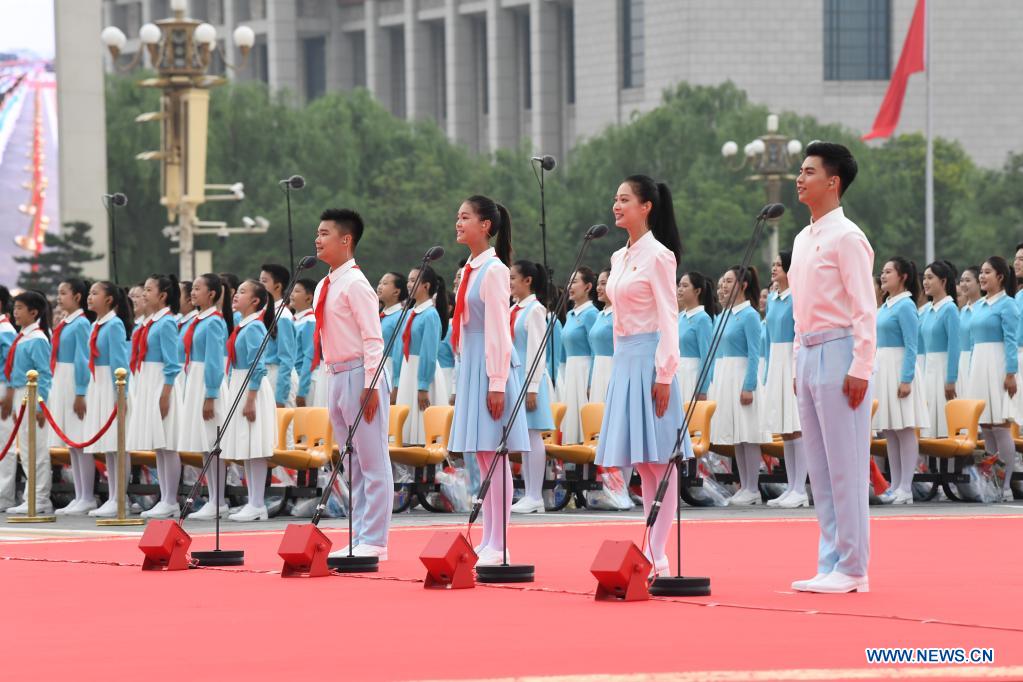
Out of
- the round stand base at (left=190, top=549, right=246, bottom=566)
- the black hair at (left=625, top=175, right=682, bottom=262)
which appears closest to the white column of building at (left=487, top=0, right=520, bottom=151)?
the round stand base at (left=190, top=549, right=246, bottom=566)

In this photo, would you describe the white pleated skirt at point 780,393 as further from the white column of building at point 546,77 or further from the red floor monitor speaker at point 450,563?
the white column of building at point 546,77

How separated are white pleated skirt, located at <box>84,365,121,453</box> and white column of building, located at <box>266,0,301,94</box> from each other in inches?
3177

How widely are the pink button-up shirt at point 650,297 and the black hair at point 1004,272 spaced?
776 centimetres

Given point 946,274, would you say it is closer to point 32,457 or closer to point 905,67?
point 32,457

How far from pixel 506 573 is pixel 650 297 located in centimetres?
159

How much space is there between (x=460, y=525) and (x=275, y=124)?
45.1m

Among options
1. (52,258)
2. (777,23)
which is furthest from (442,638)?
(777,23)

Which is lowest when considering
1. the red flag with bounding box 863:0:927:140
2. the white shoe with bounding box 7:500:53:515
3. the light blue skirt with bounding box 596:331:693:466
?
the white shoe with bounding box 7:500:53:515

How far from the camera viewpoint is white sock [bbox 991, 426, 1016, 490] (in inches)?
712

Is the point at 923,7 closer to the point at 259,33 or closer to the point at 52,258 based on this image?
the point at 52,258

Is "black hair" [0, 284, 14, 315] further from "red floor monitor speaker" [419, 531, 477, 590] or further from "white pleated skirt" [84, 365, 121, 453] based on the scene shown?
"red floor monitor speaker" [419, 531, 477, 590]

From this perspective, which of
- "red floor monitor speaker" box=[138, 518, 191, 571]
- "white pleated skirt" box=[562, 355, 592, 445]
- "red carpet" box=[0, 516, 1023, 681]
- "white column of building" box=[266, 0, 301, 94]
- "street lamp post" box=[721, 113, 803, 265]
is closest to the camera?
"red carpet" box=[0, 516, 1023, 681]

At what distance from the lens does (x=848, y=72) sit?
3093 inches

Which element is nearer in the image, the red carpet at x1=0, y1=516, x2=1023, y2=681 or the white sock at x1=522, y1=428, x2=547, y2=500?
the red carpet at x1=0, y1=516, x2=1023, y2=681
